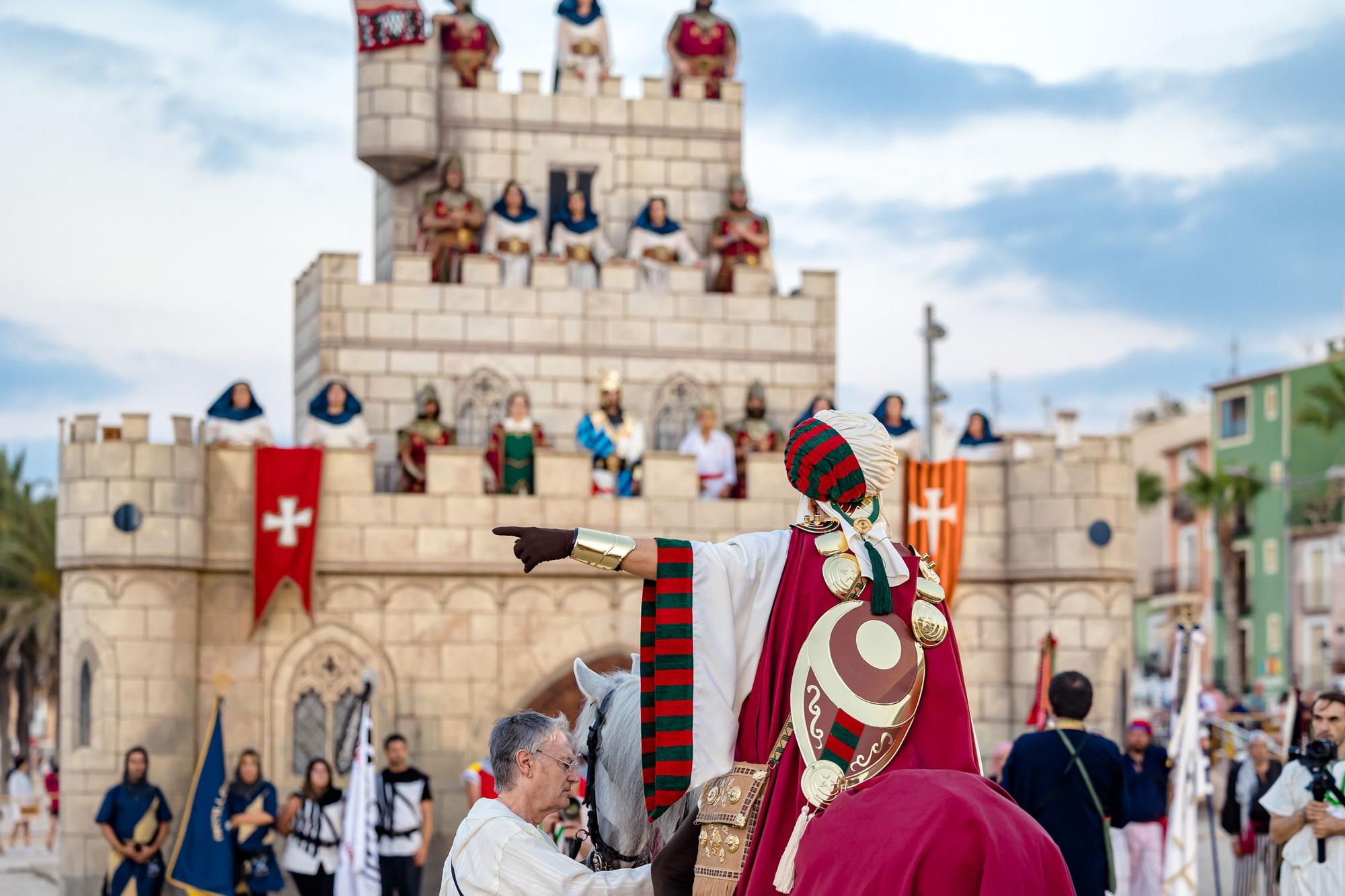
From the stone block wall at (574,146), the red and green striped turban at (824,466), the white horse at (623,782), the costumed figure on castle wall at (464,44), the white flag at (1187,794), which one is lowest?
the white flag at (1187,794)

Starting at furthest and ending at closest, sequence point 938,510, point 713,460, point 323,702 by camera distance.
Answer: point 713,460
point 938,510
point 323,702

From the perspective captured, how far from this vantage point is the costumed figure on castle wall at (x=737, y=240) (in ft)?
67.4

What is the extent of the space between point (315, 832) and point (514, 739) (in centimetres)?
974

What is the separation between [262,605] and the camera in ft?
55.9

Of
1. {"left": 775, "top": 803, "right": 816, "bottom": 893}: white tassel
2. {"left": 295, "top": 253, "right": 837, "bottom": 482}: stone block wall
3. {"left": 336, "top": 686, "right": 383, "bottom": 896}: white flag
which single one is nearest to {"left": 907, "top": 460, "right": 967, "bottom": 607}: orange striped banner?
{"left": 295, "top": 253, "right": 837, "bottom": 482}: stone block wall

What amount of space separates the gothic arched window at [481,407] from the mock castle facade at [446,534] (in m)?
0.03

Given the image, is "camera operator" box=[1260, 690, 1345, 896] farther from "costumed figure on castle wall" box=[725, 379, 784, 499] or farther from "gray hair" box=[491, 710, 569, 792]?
"costumed figure on castle wall" box=[725, 379, 784, 499]

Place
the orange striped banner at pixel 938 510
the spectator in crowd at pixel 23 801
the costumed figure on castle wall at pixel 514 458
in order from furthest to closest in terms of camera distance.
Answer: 1. the spectator in crowd at pixel 23 801
2. the orange striped banner at pixel 938 510
3. the costumed figure on castle wall at pixel 514 458

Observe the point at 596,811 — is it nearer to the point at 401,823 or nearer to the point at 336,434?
the point at 401,823

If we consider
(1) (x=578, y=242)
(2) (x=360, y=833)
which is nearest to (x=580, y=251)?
(1) (x=578, y=242)

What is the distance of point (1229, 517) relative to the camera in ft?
164

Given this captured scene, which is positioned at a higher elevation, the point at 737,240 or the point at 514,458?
the point at 737,240

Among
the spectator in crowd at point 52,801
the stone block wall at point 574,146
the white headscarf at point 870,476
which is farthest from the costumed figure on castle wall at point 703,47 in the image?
the white headscarf at point 870,476

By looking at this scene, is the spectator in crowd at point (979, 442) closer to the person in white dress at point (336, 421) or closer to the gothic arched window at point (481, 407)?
the gothic arched window at point (481, 407)
